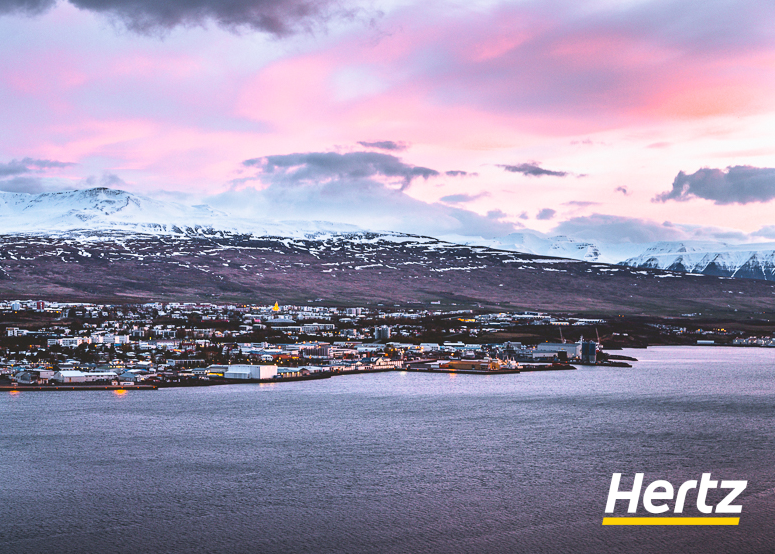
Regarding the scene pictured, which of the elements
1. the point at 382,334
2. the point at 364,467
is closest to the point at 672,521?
the point at 364,467

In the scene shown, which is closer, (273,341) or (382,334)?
(273,341)

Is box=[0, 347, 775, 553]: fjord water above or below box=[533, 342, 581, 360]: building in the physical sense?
below

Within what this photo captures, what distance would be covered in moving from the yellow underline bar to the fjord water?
353 millimetres

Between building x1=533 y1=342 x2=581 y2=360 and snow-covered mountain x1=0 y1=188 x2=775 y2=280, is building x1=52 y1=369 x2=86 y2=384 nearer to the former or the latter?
building x1=533 y1=342 x2=581 y2=360

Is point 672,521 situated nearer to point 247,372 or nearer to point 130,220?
point 247,372

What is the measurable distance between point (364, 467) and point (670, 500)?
7.04 meters

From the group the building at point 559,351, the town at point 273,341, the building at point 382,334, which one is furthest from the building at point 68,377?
the building at point 382,334

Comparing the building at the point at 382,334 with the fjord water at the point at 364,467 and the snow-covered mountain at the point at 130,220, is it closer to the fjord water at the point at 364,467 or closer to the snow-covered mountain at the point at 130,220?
the fjord water at the point at 364,467

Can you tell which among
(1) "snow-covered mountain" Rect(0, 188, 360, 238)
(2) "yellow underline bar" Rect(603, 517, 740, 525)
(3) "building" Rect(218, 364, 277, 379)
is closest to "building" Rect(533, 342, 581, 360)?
(3) "building" Rect(218, 364, 277, 379)

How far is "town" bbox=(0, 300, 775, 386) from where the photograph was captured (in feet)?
136

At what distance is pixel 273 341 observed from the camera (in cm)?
6000

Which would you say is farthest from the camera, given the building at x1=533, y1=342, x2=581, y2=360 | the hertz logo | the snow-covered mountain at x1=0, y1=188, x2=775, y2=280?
the snow-covered mountain at x1=0, y1=188, x2=775, y2=280

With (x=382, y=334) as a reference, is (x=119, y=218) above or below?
Answer: above

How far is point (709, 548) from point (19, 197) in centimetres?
20089
